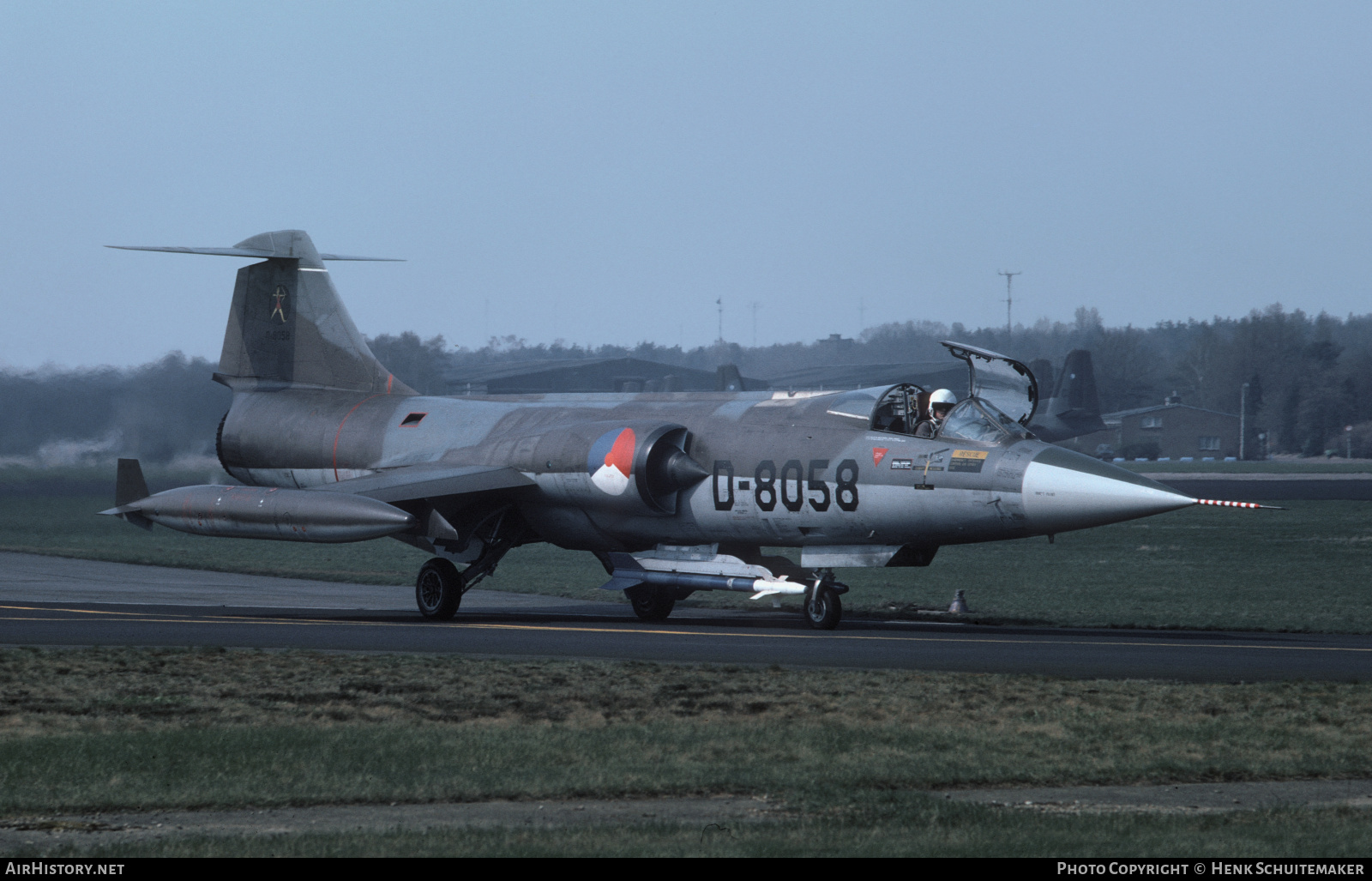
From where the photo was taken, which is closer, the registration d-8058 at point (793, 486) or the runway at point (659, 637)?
the runway at point (659, 637)

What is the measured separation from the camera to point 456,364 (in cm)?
10906

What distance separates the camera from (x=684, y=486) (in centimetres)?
2047

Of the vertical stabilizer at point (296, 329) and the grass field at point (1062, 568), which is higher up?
the vertical stabilizer at point (296, 329)

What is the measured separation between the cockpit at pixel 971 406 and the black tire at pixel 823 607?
2187 mm

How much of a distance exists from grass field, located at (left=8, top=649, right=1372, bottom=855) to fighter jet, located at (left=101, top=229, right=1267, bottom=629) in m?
4.83

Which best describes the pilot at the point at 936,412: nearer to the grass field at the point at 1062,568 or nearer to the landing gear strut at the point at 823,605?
the landing gear strut at the point at 823,605

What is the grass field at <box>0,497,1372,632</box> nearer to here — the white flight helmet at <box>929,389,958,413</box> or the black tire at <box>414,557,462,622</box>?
the white flight helmet at <box>929,389,958,413</box>

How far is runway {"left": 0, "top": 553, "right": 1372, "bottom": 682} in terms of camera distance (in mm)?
15125

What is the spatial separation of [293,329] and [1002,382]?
1210cm

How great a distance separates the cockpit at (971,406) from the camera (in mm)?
18812

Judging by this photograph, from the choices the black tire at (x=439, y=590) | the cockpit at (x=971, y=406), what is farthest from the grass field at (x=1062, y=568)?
the black tire at (x=439, y=590)

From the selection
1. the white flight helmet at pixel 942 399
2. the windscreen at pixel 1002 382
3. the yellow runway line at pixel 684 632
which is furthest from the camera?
the windscreen at pixel 1002 382

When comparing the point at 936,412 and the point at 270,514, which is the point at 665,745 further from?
the point at 270,514

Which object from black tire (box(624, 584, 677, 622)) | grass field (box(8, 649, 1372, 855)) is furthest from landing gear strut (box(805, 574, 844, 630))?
grass field (box(8, 649, 1372, 855))
